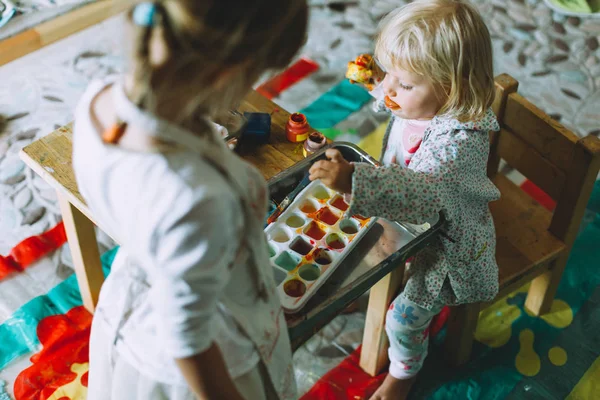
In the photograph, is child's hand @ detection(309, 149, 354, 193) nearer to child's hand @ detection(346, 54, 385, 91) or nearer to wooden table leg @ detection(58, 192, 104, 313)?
child's hand @ detection(346, 54, 385, 91)

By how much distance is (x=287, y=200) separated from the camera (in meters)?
1.19

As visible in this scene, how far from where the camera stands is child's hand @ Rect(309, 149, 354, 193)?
1.00m

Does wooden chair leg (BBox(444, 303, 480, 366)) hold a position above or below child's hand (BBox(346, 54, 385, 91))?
below

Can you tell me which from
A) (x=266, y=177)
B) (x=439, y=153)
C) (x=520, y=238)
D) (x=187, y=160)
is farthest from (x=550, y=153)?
(x=187, y=160)

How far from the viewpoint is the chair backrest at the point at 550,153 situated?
1.30 meters

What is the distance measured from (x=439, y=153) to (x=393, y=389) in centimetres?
60

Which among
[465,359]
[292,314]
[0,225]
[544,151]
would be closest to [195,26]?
[292,314]

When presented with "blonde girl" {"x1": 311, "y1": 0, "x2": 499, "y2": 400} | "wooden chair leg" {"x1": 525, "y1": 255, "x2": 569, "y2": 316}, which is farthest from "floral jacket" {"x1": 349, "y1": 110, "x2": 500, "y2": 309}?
"wooden chair leg" {"x1": 525, "y1": 255, "x2": 569, "y2": 316}

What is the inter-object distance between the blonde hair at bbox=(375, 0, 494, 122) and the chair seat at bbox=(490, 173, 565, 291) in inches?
15.8

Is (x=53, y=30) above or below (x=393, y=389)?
above

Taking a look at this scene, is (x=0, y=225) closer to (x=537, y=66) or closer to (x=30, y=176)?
(x=30, y=176)

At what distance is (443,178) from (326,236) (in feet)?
0.72

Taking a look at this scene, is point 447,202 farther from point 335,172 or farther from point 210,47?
point 210,47

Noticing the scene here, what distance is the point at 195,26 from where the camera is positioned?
60 cm
